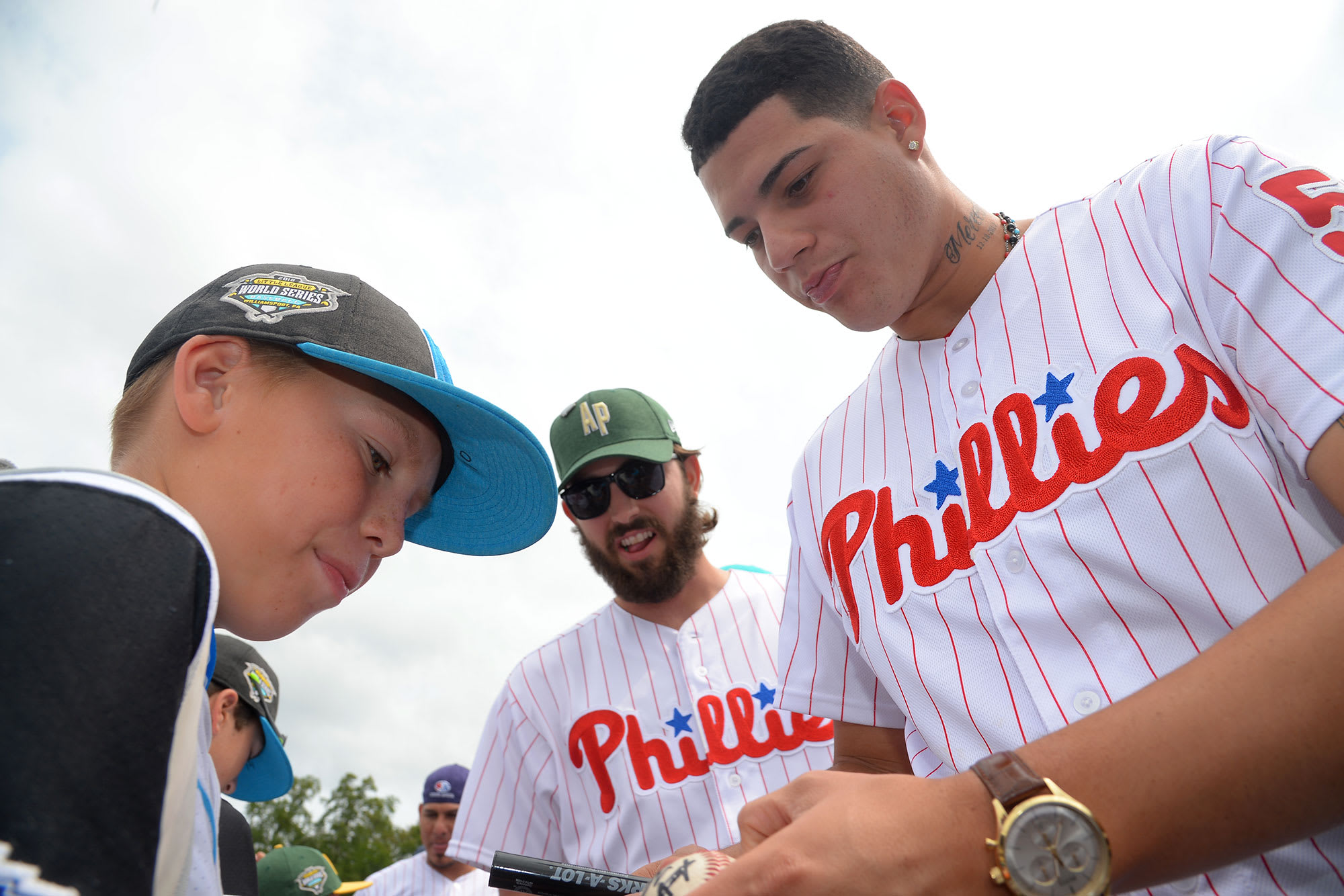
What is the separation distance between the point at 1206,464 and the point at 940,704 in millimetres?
779

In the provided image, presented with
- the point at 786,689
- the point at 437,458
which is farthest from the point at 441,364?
the point at 786,689

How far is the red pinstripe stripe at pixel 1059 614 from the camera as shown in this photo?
1515 mm

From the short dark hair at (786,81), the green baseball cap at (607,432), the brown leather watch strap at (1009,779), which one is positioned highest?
the green baseball cap at (607,432)

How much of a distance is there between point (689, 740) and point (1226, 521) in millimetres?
2622

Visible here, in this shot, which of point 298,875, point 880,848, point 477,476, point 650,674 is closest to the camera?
point 880,848

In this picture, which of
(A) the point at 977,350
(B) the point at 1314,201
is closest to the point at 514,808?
(A) the point at 977,350

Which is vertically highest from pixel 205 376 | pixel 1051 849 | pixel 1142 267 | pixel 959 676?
pixel 205 376

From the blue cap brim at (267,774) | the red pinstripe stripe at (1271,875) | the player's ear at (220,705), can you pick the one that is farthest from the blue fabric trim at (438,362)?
the blue cap brim at (267,774)

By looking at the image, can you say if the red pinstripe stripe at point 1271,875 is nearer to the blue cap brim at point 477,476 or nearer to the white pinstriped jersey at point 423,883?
the blue cap brim at point 477,476

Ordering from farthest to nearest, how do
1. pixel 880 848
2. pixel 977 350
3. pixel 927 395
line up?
pixel 927 395
pixel 977 350
pixel 880 848

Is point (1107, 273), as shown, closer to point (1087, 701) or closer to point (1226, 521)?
point (1226, 521)

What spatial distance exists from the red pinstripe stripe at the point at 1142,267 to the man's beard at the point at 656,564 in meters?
Result: 2.80

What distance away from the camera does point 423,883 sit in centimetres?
784

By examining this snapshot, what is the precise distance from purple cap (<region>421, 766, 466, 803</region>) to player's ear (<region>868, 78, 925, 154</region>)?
356 inches
